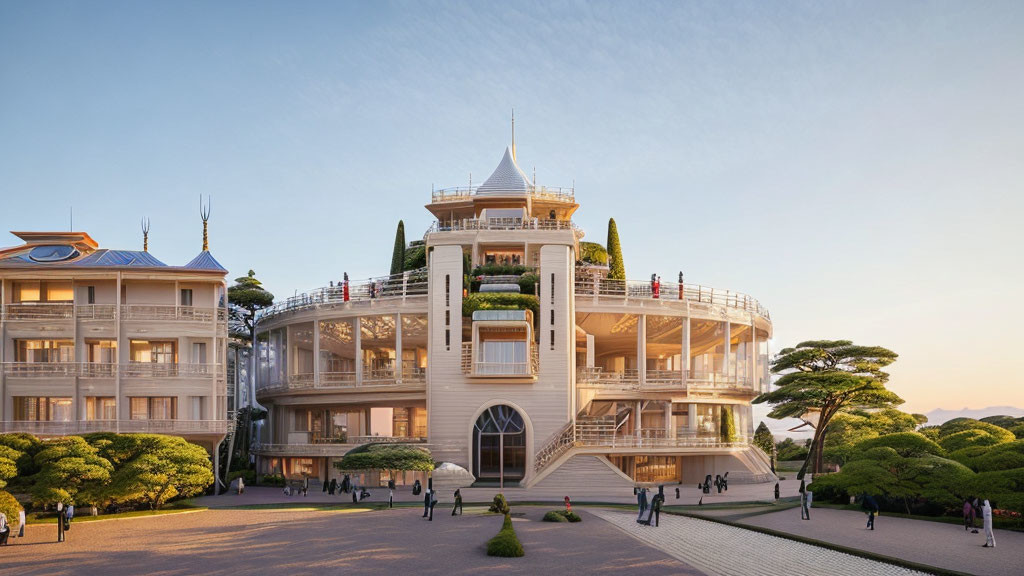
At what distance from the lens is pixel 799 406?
205ft

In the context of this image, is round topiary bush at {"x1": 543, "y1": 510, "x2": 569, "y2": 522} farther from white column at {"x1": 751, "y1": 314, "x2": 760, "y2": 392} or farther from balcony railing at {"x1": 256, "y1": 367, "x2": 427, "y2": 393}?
white column at {"x1": 751, "y1": 314, "x2": 760, "y2": 392}

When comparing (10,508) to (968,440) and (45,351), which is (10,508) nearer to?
(45,351)

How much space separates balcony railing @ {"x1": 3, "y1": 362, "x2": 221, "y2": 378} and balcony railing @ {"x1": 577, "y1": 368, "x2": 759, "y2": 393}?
2691 centimetres

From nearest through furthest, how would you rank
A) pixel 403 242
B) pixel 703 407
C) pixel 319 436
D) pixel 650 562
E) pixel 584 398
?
pixel 650 562
pixel 584 398
pixel 319 436
pixel 703 407
pixel 403 242

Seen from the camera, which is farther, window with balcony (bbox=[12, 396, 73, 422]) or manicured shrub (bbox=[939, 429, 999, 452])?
window with balcony (bbox=[12, 396, 73, 422])

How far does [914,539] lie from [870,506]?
684 cm

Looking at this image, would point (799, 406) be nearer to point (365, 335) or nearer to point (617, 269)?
point (617, 269)

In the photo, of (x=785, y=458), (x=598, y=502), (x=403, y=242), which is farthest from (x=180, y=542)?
(x=785, y=458)

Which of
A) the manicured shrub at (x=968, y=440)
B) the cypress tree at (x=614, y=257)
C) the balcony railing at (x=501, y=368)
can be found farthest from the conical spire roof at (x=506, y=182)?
the manicured shrub at (x=968, y=440)

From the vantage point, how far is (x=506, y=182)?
83938 millimetres

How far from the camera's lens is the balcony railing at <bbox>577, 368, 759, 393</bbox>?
6581 centimetres

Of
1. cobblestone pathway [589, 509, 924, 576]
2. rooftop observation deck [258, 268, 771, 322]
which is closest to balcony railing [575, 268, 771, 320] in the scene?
rooftop observation deck [258, 268, 771, 322]

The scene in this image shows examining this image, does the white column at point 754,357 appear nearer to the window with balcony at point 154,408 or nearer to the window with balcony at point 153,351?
the window with balcony at point 153,351

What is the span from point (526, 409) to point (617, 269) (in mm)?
26863
